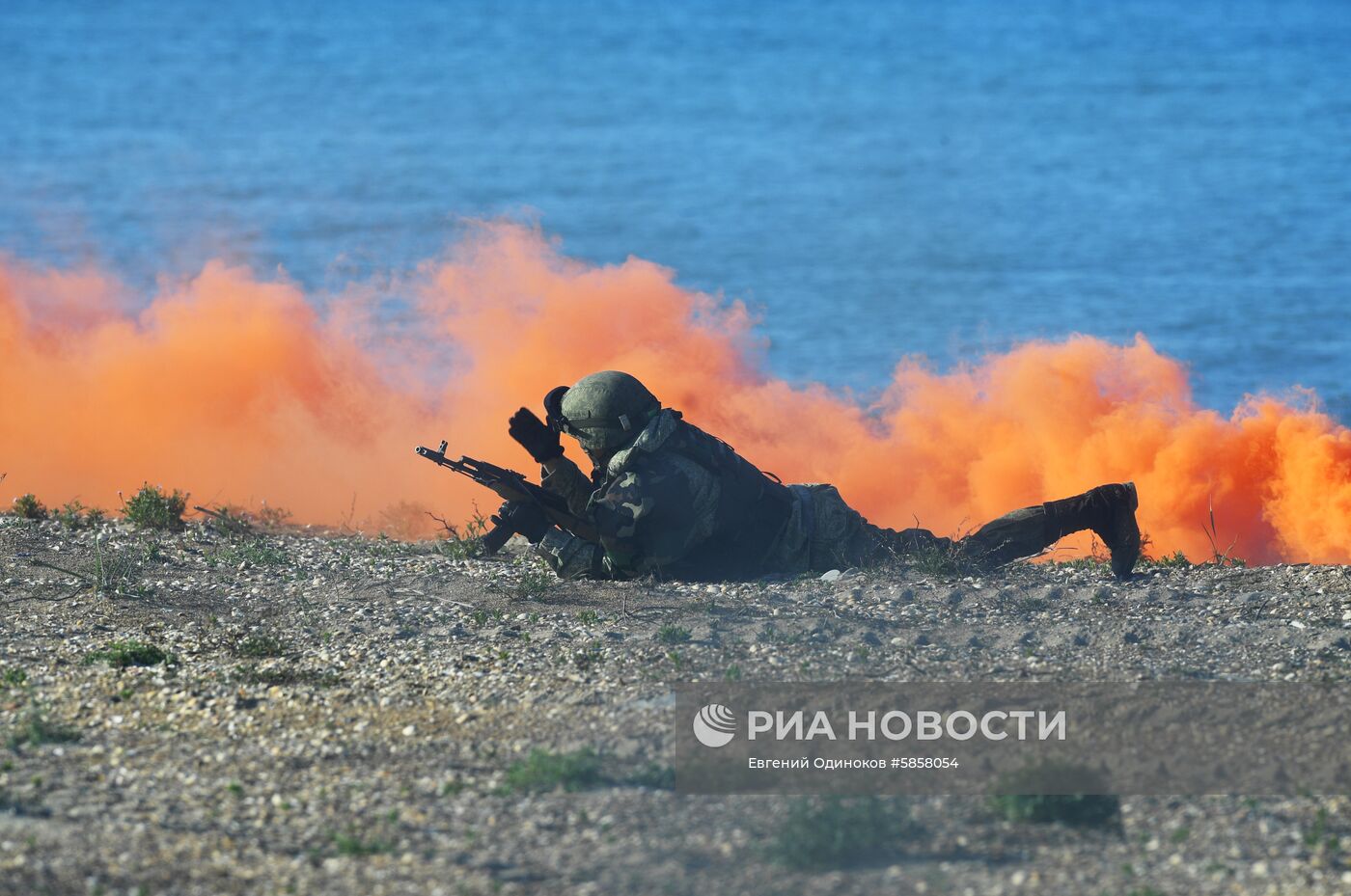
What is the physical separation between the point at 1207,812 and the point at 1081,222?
45.4 metres

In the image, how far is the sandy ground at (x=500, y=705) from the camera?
9328mm

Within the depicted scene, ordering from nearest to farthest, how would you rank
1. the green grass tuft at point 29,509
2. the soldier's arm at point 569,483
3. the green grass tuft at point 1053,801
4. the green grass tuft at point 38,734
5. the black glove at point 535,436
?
the green grass tuft at point 1053,801 → the green grass tuft at point 38,734 → the black glove at point 535,436 → the soldier's arm at point 569,483 → the green grass tuft at point 29,509

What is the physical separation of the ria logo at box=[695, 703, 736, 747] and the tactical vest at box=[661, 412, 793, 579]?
4.02 metres

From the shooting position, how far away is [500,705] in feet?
39.5

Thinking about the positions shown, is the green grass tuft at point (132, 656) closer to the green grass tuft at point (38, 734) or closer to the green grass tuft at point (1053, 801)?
the green grass tuft at point (38, 734)

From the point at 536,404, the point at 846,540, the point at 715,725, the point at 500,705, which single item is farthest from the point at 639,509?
the point at 536,404

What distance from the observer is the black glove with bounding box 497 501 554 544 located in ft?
52.3

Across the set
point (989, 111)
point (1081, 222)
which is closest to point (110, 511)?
point (1081, 222)

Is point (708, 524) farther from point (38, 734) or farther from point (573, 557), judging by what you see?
point (38, 734)

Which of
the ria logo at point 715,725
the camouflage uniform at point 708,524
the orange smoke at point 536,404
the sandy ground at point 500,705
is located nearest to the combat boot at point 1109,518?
the camouflage uniform at point 708,524

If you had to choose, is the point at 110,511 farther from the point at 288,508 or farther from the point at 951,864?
the point at 951,864

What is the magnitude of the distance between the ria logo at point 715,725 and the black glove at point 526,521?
4580 millimetres

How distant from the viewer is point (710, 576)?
15797mm

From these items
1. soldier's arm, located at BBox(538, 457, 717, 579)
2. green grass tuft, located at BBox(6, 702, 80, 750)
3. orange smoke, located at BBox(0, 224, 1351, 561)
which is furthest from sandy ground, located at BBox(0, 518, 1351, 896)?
orange smoke, located at BBox(0, 224, 1351, 561)
